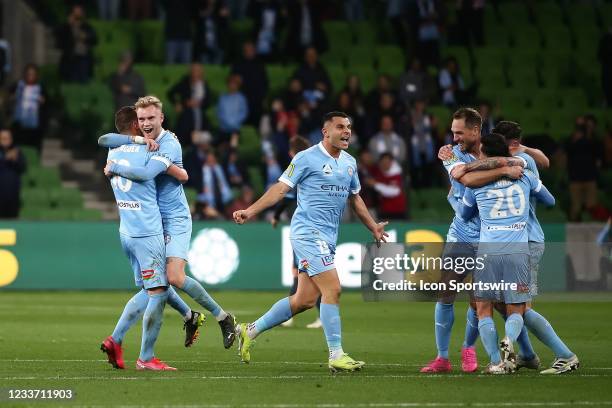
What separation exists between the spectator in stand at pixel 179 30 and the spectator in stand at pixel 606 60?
8.62 m

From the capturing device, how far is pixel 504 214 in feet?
38.5

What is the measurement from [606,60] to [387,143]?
595 centimetres

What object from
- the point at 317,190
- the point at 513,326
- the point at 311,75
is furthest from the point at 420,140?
the point at 513,326

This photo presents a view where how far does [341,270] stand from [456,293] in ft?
38.5

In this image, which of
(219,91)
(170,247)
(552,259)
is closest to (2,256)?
(219,91)

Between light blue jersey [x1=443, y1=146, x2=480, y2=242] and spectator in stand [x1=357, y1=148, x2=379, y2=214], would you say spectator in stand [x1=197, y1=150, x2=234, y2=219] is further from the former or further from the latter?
light blue jersey [x1=443, y1=146, x2=480, y2=242]

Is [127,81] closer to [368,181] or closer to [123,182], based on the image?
[368,181]

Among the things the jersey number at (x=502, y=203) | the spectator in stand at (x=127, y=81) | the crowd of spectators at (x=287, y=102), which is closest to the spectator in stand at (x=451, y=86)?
the crowd of spectators at (x=287, y=102)

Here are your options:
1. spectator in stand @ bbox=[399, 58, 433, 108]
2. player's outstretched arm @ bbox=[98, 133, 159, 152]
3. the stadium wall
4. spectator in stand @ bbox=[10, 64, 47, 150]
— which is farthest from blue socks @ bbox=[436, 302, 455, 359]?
spectator in stand @ bbox=[10, 64, 47, 150]

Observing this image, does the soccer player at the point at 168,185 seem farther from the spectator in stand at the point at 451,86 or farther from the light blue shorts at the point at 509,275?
the spectator in stand at the point at 451,86

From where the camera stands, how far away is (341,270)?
24.0m

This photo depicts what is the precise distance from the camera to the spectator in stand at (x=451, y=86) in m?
28.6

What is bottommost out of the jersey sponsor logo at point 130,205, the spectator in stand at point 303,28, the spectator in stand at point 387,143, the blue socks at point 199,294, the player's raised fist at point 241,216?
the blue socks at point 199,294

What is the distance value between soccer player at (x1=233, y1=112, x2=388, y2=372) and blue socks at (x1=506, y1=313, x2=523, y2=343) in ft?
4.46
